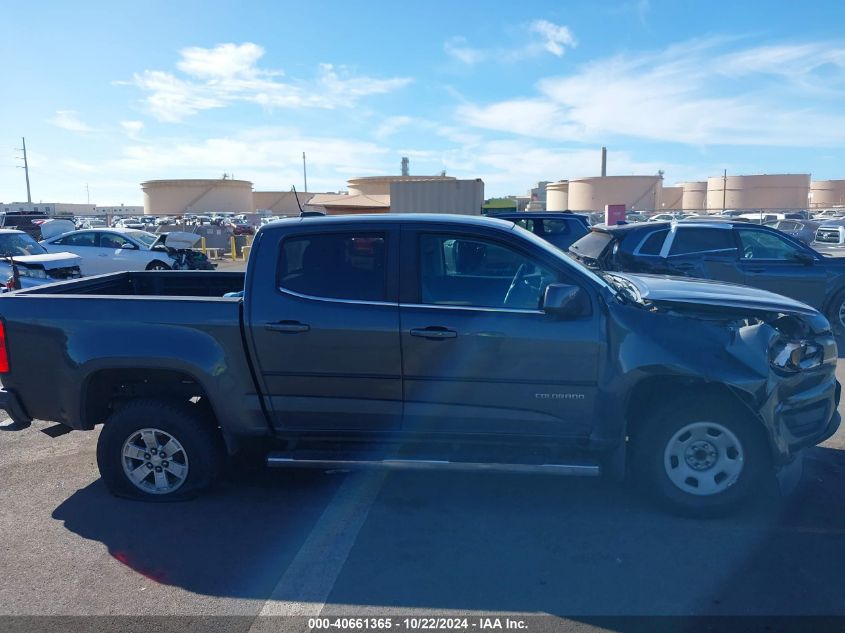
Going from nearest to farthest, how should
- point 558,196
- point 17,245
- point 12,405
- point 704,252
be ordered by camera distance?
1. point 12,405
2. point 704,252
3. point 17,245
4. point 558,196

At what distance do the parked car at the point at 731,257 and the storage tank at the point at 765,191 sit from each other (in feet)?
206

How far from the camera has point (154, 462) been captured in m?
4.57

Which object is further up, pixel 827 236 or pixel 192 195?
pixel 192 195

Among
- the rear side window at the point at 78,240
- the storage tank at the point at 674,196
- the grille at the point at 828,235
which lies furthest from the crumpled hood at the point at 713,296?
the storage tank at the point at 674,196

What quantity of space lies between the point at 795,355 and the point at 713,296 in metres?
0.59

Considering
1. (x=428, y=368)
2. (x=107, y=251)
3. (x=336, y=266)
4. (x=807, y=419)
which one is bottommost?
(x=807, y=419)

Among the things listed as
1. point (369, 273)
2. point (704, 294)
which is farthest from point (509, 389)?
point (704, 294)

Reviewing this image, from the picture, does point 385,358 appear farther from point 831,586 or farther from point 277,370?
point 831,586

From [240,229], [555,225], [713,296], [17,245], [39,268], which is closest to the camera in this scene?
[713,296]

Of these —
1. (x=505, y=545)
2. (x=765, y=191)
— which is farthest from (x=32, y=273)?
(x=765, y=191)

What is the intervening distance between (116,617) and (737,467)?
11.7 ft

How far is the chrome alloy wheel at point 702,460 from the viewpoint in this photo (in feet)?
13.6

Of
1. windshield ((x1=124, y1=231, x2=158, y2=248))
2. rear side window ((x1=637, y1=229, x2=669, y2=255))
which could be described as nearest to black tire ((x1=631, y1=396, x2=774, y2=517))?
rear side window ((x1=637, y1=229, x2=669, y2=255))

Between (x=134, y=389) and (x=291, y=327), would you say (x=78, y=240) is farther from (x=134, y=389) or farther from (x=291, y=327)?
(x=291, y=327)
